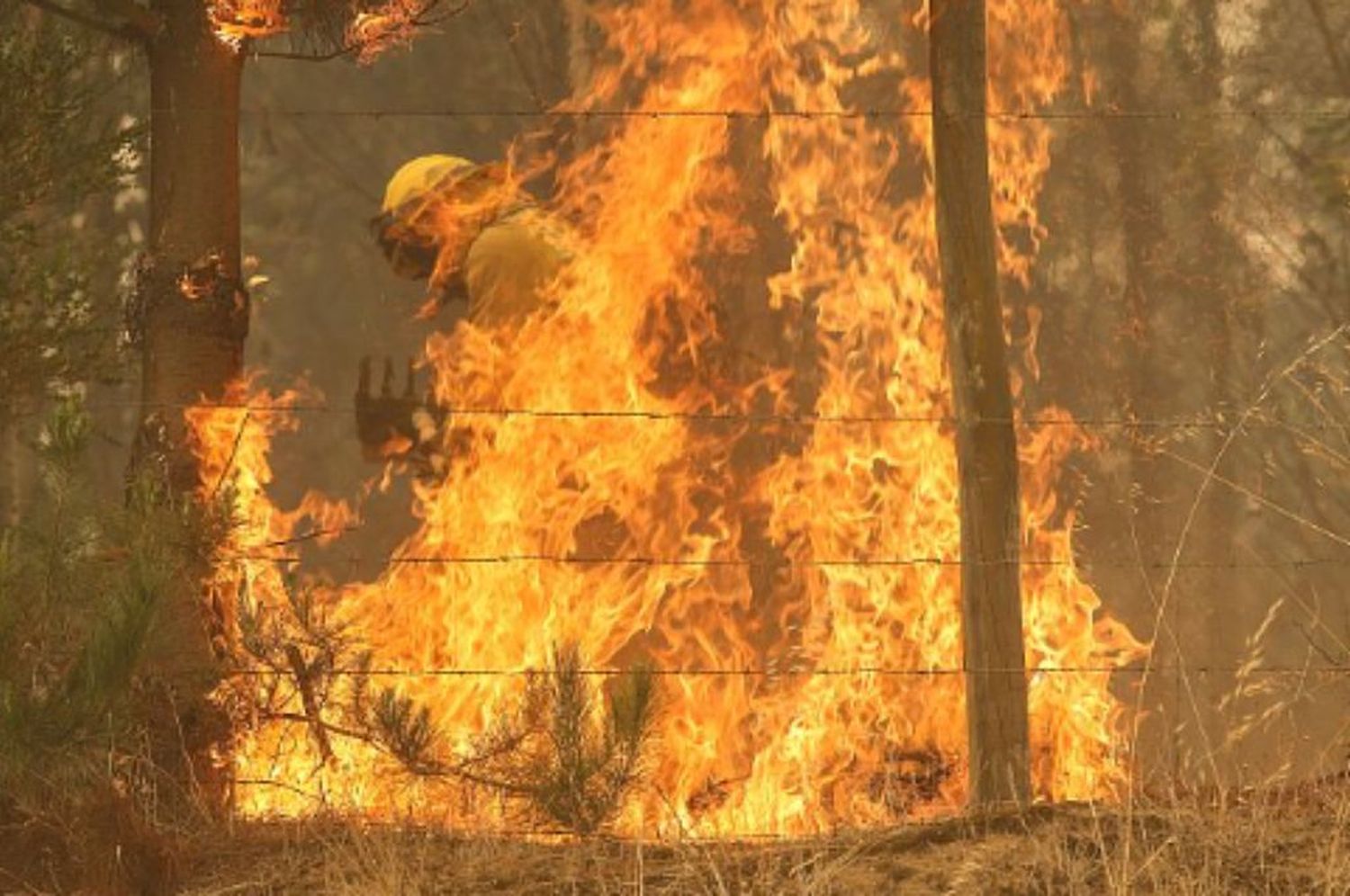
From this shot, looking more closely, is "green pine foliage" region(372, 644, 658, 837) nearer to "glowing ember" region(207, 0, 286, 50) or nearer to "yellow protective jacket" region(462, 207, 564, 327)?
"glowing ember" region(207, 0, 286, 50)

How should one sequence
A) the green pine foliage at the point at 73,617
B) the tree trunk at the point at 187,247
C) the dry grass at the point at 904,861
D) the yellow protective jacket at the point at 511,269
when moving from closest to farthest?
the dry grass at the point at 904,861 < the green pine foliage at the point at 73,617 < the tree trunk at the point at 187,247 < the yellow protective jacket at the point at 511,269

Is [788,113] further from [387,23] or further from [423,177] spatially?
[423,177]

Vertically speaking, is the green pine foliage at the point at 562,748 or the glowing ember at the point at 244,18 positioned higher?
the glowing ember at the point at 244,18

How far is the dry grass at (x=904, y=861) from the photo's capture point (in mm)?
4625

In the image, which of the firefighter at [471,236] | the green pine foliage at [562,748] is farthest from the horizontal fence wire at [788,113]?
the green pine foliage at [562,748]

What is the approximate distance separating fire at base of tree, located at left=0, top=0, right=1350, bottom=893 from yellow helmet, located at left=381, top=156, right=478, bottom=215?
0.03 meters

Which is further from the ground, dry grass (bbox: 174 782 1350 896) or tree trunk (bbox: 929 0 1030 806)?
tree trunk (bbox: 929 0 1030 806)

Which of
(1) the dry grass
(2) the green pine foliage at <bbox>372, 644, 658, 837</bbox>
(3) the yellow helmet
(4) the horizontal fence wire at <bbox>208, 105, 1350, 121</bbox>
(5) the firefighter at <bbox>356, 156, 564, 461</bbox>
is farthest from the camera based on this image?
(3) the yellow helmet

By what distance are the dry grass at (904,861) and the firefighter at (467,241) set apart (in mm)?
5026

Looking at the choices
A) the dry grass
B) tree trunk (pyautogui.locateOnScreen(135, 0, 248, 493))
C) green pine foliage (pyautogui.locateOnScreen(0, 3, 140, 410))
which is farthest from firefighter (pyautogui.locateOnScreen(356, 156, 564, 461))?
the dry grass

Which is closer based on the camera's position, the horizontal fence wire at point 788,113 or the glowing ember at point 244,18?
the glowing ember at point 244,18

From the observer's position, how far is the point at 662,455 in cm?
983

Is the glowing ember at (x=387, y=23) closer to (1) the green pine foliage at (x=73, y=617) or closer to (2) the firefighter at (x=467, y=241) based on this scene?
(1) the green pine foliage at (x=73, y=617)

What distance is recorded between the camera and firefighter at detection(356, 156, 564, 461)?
10578 mm
